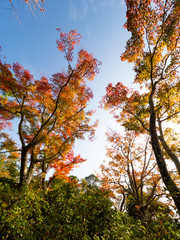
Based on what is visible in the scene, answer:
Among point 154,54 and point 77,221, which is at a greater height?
point 154,54

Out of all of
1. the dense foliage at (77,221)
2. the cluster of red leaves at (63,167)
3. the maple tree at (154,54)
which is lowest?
the dense foliage at (77,221)

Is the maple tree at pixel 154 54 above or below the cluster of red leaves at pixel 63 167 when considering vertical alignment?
above

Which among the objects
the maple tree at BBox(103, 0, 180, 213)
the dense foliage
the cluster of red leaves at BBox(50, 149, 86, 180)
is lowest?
the dense foliage

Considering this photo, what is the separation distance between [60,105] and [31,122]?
264cm

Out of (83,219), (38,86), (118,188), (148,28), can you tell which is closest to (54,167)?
(118,188)

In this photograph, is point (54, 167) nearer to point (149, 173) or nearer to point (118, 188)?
point (118, 188)

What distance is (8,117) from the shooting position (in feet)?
25.3

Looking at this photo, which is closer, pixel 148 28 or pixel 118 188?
pixel 148 28

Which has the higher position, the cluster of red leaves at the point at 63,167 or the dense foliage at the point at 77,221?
the cluster of red leaves at the point at 63,167

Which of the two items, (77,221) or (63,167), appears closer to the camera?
(77,221)

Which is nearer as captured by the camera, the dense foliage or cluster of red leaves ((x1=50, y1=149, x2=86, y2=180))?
the dense foliage

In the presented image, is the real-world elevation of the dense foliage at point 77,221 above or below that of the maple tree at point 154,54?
below

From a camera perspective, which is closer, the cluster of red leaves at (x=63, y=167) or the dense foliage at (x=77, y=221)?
the dense foliage at (x=77, y=221)

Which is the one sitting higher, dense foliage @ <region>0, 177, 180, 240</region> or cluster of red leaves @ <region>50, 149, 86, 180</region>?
cluster of red leaves @ <region>50, 149, 86, 180</region>
